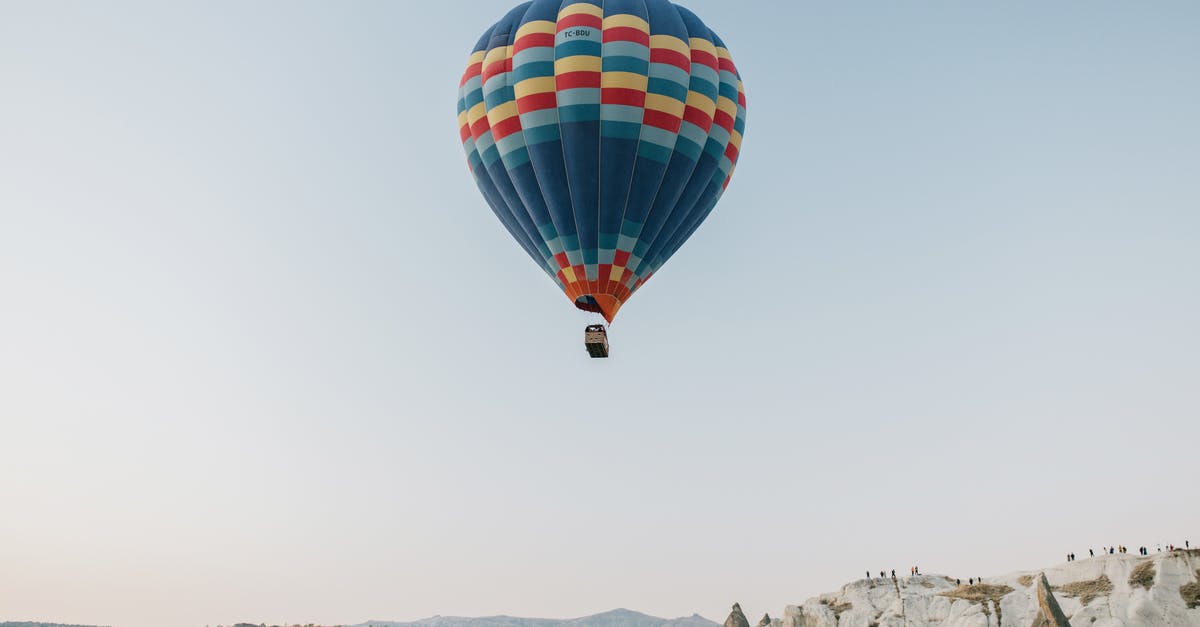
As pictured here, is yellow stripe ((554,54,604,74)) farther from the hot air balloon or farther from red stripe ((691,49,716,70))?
red stripe ((691,49,716,70))

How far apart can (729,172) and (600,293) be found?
7332 mm

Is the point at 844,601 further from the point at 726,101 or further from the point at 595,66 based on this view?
the point at 595,66

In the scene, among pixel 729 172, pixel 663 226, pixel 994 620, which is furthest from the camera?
pixel 994 620

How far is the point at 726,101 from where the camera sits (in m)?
29.0

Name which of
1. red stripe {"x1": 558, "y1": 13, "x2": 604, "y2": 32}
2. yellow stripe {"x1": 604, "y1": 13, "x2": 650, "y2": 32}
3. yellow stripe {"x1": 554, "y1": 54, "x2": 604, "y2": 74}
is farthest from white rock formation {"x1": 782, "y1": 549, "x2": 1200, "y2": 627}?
red stripe {"x1": 558, "y1": 13, "x2": 604, "y2": 32}

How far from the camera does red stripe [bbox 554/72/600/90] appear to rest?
2616cm

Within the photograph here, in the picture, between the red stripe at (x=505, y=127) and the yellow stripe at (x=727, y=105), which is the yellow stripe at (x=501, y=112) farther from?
the yellow stripe at (x=727, y=105)

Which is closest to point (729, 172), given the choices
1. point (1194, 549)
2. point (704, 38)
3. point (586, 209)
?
point (704, 38)

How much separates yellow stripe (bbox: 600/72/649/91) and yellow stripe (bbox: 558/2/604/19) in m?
2.45

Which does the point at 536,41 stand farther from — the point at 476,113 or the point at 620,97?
the point at 620,97

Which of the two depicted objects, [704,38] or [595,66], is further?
[704,38]

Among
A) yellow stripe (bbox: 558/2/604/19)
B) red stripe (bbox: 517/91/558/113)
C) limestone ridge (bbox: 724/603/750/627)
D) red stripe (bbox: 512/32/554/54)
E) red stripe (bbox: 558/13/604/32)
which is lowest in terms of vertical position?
limestone ridge (bbox: 724/603/750/627)

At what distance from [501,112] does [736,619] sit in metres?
49.3

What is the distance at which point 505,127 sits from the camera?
27484mm
